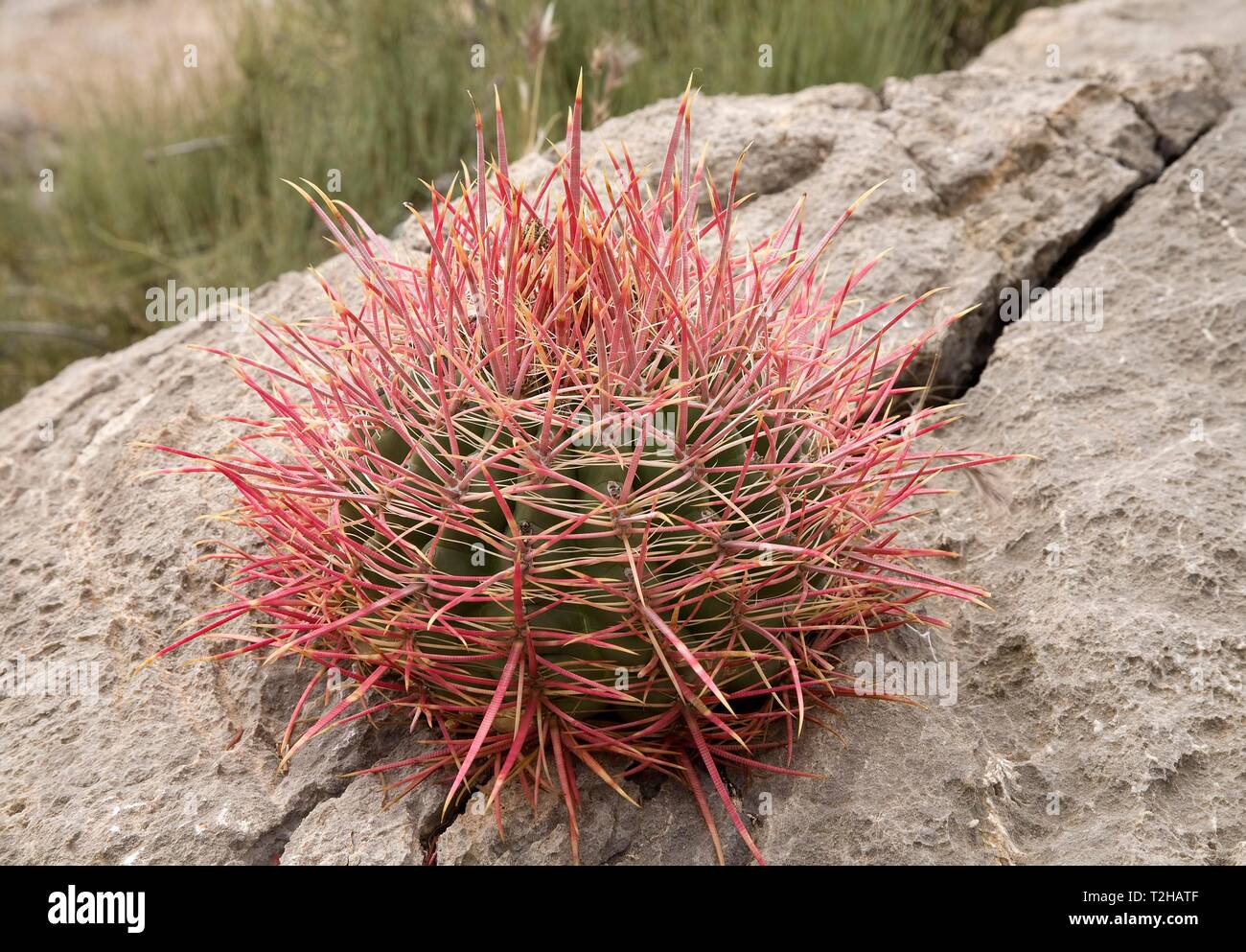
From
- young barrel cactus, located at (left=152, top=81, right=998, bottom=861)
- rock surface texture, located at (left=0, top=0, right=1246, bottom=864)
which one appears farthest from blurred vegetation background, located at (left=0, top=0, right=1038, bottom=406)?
young barrel cactus, located at (left=152, top=81, right=998, bottom=861)

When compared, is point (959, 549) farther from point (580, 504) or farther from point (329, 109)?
point (329, 109)

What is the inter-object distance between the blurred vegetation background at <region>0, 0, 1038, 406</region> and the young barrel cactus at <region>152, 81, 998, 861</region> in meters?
2.15

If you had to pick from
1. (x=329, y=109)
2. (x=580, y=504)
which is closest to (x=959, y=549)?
(x=580, y=504)

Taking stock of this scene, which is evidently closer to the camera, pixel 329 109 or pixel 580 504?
pixel 580 504

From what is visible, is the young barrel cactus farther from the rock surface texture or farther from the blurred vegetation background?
the blurred vegetation background

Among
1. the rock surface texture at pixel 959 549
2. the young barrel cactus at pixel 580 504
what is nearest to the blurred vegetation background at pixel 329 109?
the rock surface texture at pixel 959 549

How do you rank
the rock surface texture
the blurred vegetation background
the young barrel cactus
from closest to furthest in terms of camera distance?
the young barrel cactus → the rock surface texture → the blurred vegetation background

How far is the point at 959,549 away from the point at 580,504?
1.06 metres

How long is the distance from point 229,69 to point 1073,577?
4.77m

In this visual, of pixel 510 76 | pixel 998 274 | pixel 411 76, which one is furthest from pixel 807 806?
pixel 411 76

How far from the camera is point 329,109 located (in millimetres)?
4715

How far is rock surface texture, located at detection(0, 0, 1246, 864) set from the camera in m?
1.88

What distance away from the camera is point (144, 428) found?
2.70 metres
